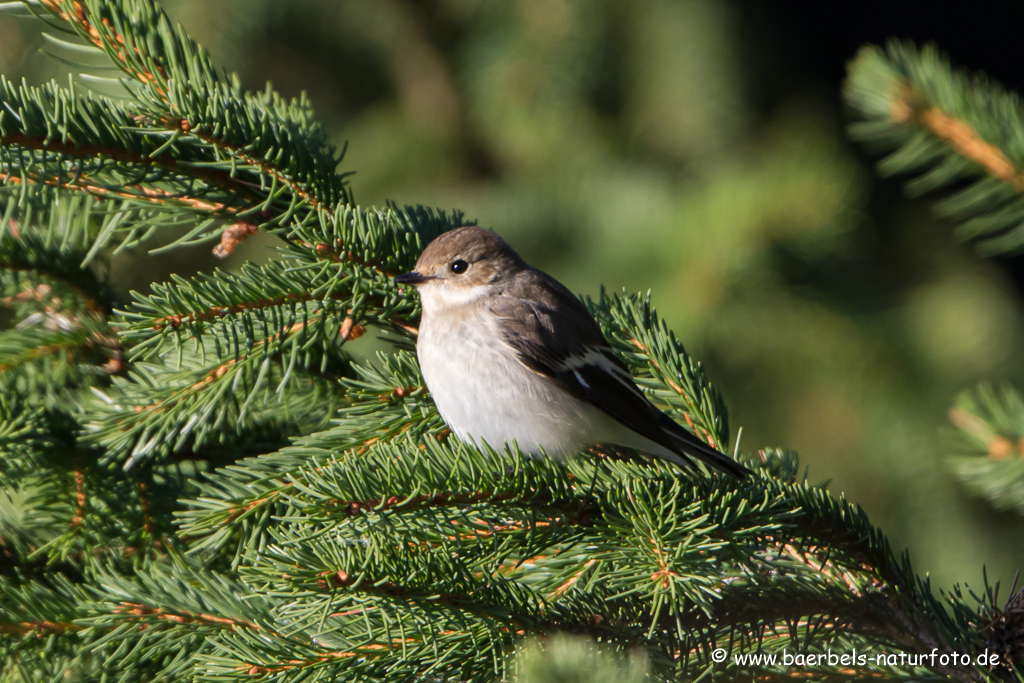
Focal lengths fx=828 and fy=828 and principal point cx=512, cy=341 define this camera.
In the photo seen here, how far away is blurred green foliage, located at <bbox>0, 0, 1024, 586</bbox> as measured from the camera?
3953mm

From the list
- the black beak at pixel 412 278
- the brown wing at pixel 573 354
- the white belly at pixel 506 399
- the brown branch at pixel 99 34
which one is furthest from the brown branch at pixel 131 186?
the brown wing at pixel 573 354

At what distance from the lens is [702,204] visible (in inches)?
155

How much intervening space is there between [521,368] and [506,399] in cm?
16

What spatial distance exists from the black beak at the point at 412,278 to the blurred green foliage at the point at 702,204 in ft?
5.31

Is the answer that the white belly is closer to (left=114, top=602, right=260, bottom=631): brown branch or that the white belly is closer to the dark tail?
the dark tail

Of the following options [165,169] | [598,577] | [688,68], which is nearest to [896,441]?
[688,68]

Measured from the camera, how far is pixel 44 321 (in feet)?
8.14

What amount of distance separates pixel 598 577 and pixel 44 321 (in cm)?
185

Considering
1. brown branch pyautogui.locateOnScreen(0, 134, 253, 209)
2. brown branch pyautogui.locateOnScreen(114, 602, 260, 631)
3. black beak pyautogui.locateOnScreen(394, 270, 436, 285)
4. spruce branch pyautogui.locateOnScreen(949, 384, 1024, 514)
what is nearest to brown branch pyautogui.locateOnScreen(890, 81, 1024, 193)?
spruce branch pyautogui.locateOnScreen(949, 384, 1024, 514)

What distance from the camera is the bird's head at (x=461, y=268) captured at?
2623mm

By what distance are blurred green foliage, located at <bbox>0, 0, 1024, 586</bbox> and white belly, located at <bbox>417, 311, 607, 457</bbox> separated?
3.94 feet

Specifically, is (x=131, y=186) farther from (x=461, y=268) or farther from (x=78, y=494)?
(x=461, y=268)

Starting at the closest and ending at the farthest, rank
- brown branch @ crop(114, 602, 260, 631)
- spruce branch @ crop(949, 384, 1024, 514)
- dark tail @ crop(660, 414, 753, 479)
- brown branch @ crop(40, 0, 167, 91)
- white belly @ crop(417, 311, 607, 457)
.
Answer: brown branch @ crop(114, 602, 260, 631) < brown branch @ crop(40, 0, 167, 91) < dark tail @ crop(660, 414, 753, 479) < spruce branch @ crop(949, 384, 1024, 514) < white belly @ crop(417, 311, 607, 457)

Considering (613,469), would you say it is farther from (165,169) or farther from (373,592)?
(165,169)
